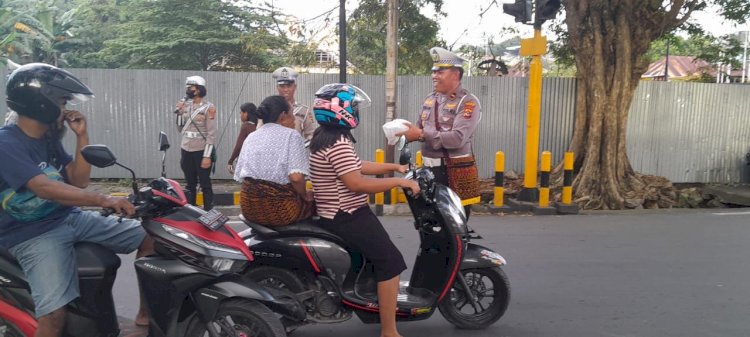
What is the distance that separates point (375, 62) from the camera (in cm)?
1405

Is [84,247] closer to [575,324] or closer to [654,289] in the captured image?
[575,324]

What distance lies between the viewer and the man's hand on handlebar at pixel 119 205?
2758 millimetres

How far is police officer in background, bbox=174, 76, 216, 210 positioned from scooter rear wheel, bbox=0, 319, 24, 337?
4.08m

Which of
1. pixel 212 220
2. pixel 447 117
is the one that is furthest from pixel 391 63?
pixel 212 220

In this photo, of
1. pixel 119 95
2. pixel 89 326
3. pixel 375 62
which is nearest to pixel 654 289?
pixel 89 326

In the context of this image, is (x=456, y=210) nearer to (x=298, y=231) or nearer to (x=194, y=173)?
(x=298, y=231)

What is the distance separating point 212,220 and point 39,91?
3.21ft

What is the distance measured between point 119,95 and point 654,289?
28.7 feet

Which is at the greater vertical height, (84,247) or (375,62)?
(375,62)

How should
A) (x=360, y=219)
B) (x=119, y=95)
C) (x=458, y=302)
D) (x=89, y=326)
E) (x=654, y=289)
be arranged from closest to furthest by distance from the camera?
1. (x=89, y=326)
2. (x=360, y=219)
3. (x=458, y=302)
4. (x=654, y=289)
5. (x=119, y=95)

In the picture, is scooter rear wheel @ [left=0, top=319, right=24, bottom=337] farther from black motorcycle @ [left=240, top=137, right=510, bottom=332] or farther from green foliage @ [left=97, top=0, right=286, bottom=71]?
green foliage @ [left=97, top=0, right=286, bottom=71]

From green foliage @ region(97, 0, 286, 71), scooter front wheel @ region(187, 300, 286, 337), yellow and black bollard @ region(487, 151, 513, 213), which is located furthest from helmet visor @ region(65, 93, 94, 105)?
green foliage @ region(97, 0, 286, 71)

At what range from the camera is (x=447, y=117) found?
4684 millimetres

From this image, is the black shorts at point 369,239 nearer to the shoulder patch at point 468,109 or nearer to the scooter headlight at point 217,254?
the scooter headlight at point 217,254
